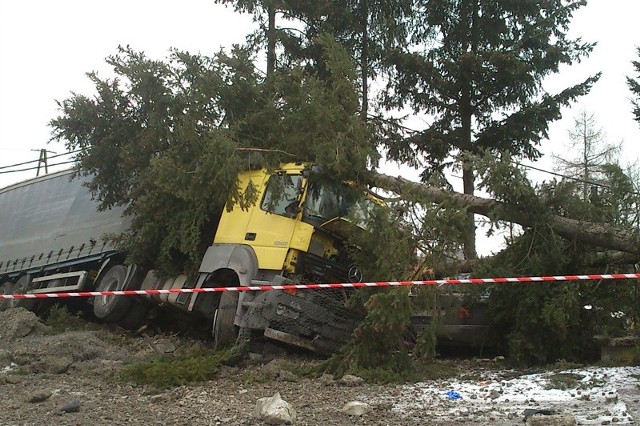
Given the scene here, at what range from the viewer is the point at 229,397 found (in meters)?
6.67

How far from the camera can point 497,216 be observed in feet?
28.2

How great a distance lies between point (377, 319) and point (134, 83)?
21.4ft

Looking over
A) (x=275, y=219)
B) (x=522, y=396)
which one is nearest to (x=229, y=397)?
(x=522, y=396)

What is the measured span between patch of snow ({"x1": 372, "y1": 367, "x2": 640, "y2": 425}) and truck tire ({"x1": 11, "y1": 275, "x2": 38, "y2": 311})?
33.5ft

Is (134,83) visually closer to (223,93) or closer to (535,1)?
(223,93)

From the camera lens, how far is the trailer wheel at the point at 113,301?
12180 millimetres

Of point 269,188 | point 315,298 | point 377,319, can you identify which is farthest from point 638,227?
point 269,188

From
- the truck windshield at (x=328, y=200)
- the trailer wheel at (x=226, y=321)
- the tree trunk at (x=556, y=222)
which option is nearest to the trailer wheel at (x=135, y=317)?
the trailer wheel at (x=226, y=321)

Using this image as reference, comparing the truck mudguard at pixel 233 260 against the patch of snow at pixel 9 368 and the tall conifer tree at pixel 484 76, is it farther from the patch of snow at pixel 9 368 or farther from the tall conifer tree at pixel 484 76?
the tall conifer tree at pixel 484 76

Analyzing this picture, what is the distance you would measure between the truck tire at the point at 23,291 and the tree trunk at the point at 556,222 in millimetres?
9327

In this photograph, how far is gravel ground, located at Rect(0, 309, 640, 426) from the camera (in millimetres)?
5613

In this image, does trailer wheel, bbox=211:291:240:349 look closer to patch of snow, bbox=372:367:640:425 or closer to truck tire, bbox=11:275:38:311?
patch of snow, bbox=372:367:640:425

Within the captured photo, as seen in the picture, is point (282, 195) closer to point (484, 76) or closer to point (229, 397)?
point (229, 397)

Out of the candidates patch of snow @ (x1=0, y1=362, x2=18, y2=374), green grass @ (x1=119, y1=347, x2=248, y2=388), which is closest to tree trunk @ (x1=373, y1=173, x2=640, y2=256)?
green grass @ (x1=119, y1=347, x2=248, y2=388)
